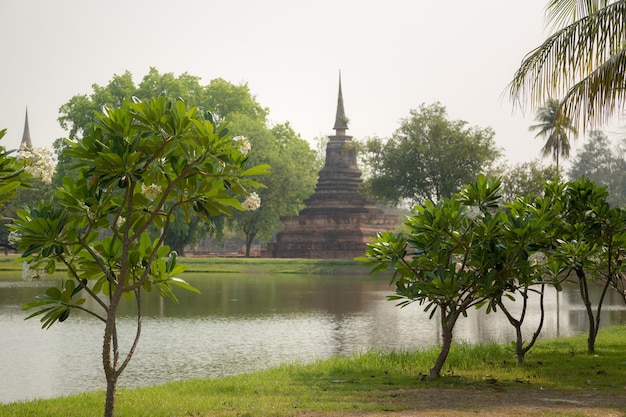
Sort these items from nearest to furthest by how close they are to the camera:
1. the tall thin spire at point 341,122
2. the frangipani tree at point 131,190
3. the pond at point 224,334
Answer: the frangipani tree at point 131,190
the pond at point 224,334
the tall thin spire at point 341,122

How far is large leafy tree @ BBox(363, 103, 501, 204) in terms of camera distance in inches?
2136

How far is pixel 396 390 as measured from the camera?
31.6 ft

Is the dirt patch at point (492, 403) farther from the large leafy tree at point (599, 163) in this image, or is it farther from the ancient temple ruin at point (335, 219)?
the large leafy tree at point (599, 163)

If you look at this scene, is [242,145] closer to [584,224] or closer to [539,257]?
[539,257]

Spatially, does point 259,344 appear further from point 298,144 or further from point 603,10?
point 298,144

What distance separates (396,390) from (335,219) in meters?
49.4

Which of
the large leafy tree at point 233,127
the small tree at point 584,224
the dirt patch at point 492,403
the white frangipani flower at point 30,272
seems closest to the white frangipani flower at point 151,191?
the white frangipani flower at point 30,272

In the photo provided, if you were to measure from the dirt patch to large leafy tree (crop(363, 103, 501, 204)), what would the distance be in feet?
147

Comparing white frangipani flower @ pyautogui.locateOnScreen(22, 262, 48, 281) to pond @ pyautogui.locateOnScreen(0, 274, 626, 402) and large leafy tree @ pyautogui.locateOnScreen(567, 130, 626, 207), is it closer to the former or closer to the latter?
pond @ pyautogui.locateOnScreen(0, 274, 626, 402)

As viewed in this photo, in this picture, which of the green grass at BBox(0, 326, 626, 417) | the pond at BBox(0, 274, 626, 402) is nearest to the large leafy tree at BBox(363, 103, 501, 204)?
the pond at BBox(0, 274, 626, 402)

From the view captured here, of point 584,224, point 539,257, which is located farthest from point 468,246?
point 584,224

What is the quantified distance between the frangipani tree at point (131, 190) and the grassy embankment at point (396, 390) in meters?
1.63

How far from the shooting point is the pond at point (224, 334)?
41.9 ft

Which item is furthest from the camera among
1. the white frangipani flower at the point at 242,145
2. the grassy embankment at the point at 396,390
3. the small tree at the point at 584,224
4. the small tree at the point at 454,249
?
the small tree at the point at 584,224
